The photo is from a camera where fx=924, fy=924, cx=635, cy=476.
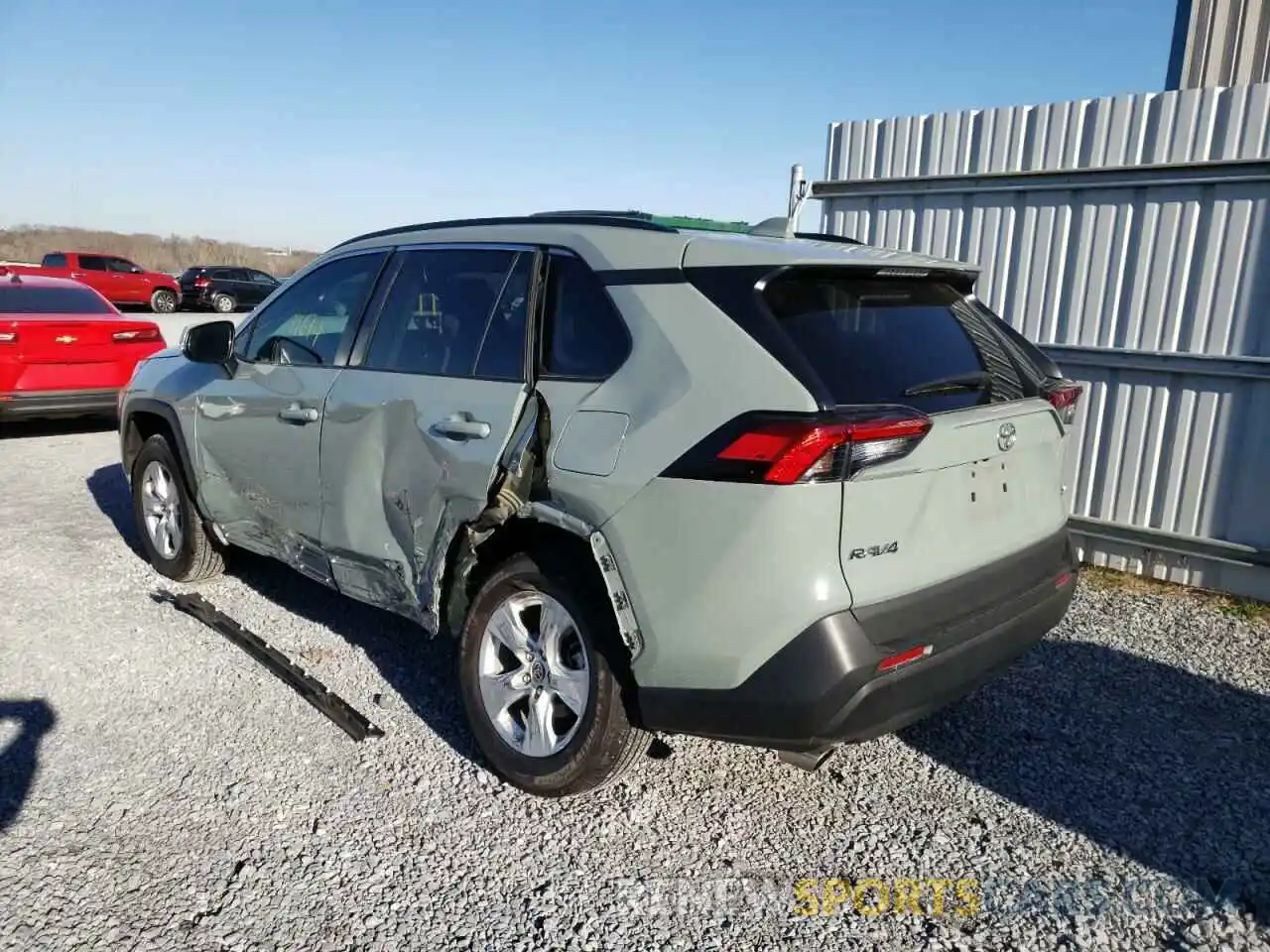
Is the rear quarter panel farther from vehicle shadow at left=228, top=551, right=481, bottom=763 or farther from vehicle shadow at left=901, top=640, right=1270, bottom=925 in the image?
vehicle shadow at left=901, top=640, right=1270, bottom=925

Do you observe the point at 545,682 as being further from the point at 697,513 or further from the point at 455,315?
the point at 455,315

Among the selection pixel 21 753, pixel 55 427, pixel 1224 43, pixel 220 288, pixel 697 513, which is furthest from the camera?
pixel 220 288

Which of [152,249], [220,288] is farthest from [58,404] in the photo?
[152,249]

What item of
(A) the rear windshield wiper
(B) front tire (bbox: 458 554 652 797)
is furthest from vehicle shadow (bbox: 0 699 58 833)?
(A) the rear windshield wiper

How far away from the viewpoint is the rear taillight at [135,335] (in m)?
9.04

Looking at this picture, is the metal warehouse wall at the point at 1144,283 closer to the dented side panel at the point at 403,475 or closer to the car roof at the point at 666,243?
the car roof at the point at 666,243

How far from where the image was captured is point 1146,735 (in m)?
3.57

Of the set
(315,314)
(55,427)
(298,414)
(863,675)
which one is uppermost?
(315,314)

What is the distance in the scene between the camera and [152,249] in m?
61.0

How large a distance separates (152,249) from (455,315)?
2637 inches

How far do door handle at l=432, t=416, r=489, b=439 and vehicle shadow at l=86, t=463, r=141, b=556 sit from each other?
3.54 m

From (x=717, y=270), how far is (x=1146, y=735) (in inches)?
100

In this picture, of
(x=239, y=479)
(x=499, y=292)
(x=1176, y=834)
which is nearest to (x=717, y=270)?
(x=499, y=292)

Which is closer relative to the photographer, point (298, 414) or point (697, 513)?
point (697, 513)
